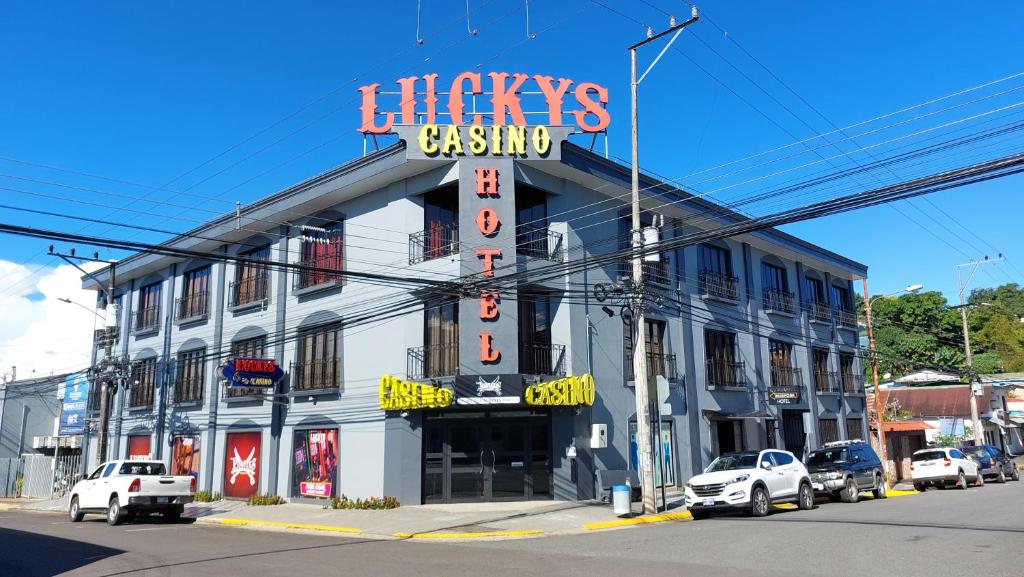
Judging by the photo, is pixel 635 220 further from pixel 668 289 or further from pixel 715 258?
pixel 715 258

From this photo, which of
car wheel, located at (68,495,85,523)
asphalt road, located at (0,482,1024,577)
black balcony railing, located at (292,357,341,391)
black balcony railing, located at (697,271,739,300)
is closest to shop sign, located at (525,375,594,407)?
asphalt road, located at (0,482,1024,577)

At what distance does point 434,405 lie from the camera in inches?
805

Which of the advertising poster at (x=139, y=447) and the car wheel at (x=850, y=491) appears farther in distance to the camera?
the advertising poster at (x=139, y=447)

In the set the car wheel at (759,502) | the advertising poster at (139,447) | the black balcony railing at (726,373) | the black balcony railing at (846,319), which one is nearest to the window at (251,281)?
the advertising poster at (139,447)

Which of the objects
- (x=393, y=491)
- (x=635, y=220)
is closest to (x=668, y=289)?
(x=635, y=220)

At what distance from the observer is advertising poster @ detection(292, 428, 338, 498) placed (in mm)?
23344

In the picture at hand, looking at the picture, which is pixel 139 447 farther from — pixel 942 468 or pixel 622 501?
pixel 942 468

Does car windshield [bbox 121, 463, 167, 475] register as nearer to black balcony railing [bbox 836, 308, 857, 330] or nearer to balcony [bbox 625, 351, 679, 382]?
balcony [bbox 625, 351, 679, 382]

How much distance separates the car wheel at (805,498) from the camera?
19094 mm

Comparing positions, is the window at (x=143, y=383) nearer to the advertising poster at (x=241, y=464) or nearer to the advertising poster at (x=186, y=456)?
the advertising poster at (x=186, y=456)

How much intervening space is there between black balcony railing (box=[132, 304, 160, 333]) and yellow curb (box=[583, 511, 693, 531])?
24125 millimetres

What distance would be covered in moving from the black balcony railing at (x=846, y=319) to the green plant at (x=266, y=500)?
2787 cm

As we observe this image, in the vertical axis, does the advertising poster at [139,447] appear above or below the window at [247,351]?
below

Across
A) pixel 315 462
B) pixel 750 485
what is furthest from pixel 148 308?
pixel 750 485
